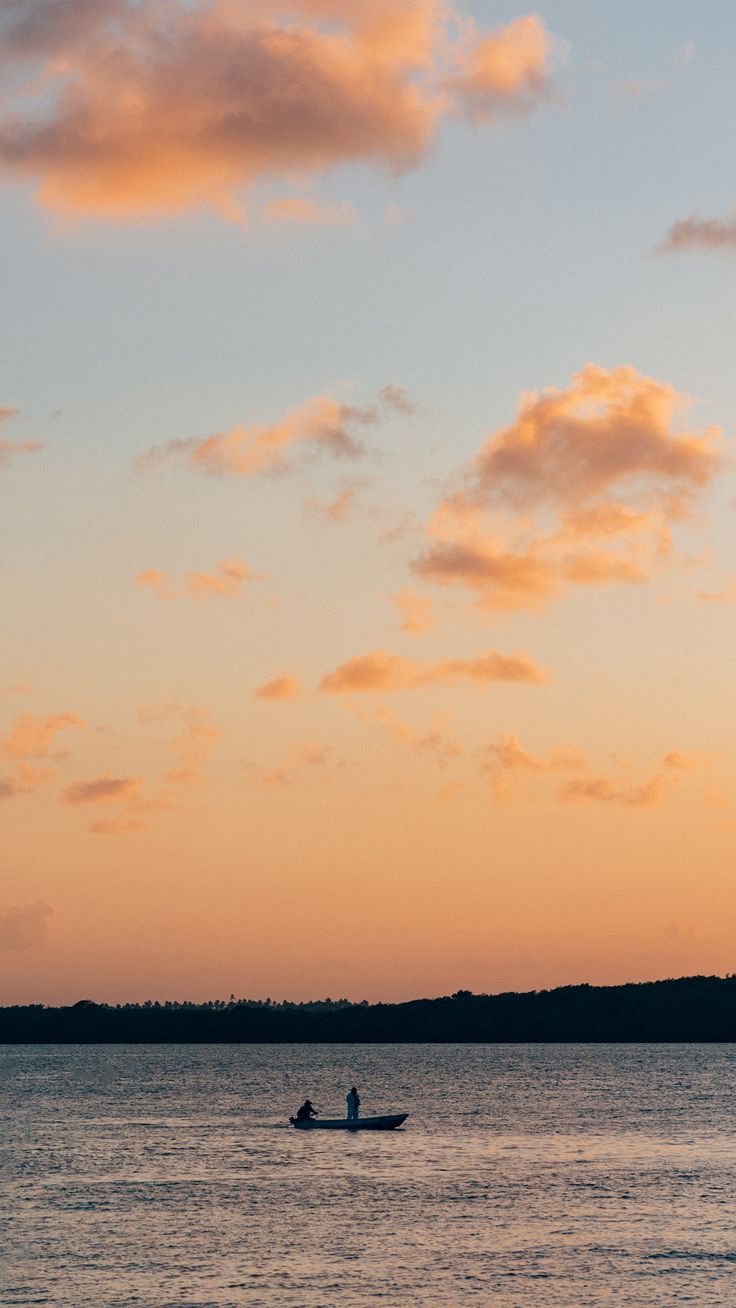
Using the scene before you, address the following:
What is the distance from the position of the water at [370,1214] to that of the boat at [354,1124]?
958 millimetres

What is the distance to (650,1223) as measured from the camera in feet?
248

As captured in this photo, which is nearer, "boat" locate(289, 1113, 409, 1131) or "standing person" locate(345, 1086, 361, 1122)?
"standing person" locate(345, 1086, 361, 1122)

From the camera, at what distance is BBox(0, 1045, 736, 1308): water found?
199 ft

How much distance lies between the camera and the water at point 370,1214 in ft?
199

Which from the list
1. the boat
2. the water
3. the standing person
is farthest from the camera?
the boat

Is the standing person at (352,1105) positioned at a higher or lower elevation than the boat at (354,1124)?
higher

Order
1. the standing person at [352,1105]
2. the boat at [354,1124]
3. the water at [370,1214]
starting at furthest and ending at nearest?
the boat at [354,1124]
the standing person at [352,1105]
the water at [370,1214]

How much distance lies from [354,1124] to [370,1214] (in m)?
42.7

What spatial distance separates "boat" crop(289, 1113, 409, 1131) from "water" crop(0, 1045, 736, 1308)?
958mm

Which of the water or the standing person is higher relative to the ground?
the standing person

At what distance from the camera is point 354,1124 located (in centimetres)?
12156

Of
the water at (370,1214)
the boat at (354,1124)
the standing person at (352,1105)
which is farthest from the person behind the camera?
the boat at (354,1124)

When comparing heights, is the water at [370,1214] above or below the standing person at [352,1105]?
below

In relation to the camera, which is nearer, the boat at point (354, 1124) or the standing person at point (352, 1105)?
the standing person at point (352, 1105)
